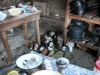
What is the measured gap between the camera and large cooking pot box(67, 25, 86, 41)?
1971mm

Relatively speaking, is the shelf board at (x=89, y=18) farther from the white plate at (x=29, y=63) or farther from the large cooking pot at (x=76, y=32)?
the white plate at (x=29, y=63)

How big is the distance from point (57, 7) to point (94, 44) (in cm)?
122

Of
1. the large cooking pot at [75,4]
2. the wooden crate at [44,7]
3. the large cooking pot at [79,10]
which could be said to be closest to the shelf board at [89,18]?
the large cooking pot at [79,10]

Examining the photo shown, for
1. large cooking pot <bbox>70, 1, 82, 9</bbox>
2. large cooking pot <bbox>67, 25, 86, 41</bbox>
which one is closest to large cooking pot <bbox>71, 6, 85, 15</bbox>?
large cooking pot <bbox>70, 1, 82, 9</bbox>

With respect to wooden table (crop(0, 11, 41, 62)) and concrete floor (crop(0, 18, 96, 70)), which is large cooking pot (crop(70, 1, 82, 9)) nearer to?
wooden table (crop(0, 11, 41, 62))

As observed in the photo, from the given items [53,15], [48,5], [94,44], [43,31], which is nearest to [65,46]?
[94,44]

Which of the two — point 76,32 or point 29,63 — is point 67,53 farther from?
point 29,63

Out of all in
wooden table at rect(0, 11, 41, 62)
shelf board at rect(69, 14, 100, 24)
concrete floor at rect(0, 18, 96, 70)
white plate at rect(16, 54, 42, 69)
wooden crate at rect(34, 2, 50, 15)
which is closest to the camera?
white plate at rect(16, 54, 42, 69)

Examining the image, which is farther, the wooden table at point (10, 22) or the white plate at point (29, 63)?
the wooden table at point (10, 22)

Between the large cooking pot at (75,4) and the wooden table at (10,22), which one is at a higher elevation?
the large cooking pot at (75,4)

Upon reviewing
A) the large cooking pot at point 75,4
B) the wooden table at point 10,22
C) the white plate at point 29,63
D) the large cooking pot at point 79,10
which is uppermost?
the large cooking pot at point 75,4

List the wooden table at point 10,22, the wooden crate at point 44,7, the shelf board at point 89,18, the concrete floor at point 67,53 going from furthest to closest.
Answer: the wooden crate at point 44,7 < the concrete floor at point 67,53 < the shelf board at point 89,18 < the wooden table at point 10,22

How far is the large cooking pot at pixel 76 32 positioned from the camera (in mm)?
1971

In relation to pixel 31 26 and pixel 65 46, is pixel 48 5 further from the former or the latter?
pixel 65 46
